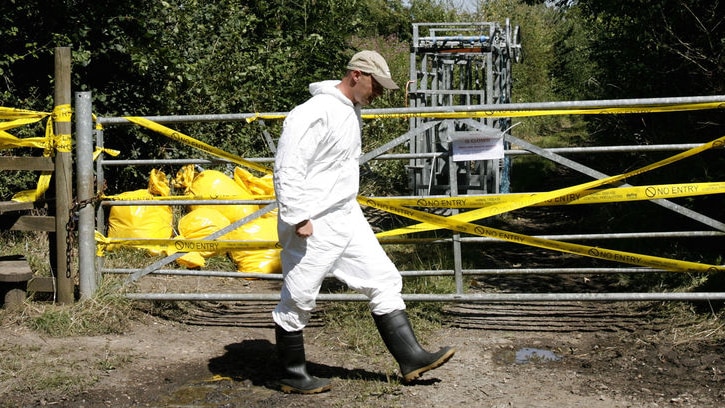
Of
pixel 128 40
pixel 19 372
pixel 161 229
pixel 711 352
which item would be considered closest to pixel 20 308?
pixel 19 372

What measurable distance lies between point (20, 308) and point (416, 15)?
72.4ft

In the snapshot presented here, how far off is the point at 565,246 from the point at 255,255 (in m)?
3.08

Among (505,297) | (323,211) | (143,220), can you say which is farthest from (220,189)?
(323,211)

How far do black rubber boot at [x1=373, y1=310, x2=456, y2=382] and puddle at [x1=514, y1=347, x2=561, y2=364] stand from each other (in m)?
0.88

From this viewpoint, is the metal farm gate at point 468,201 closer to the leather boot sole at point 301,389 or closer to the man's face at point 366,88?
the man's face at point 366,88

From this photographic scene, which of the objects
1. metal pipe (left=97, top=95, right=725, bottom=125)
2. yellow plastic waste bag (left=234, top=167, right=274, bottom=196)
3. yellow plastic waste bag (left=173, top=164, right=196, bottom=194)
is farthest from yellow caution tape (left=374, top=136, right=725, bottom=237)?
yellow plastic waste bag (left=173, top=164, right=196, bottom=194)

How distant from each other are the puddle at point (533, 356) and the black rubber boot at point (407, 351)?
2.87 ft

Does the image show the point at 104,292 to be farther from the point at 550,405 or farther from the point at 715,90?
the point at 715,90

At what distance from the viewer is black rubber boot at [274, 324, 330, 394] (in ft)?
16.7

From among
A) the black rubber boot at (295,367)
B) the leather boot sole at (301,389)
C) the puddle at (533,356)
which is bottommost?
the leather boot sole at (301,389)

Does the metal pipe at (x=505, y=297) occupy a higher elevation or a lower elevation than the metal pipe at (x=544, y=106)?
lower

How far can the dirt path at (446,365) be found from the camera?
501cm

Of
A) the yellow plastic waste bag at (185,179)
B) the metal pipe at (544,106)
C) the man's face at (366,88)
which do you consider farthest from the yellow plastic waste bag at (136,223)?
the man's face at (366,88)

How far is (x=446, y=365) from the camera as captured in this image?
564cm
